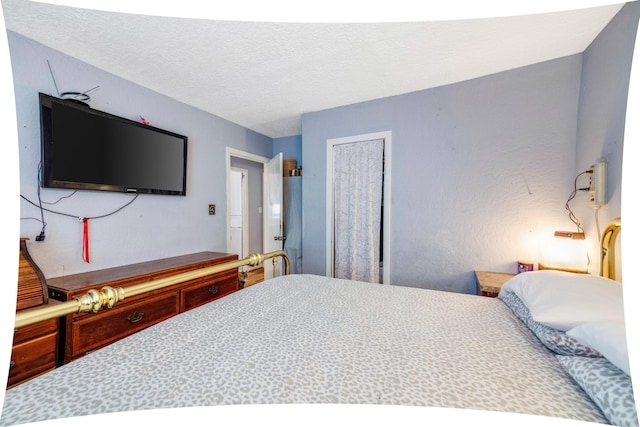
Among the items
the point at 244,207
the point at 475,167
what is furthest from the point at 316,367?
the point at 244,207

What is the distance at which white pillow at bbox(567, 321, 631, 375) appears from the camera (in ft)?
1.95

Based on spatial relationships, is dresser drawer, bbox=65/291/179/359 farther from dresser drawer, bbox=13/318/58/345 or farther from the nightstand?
the nightstand

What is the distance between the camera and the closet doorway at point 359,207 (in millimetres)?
2482

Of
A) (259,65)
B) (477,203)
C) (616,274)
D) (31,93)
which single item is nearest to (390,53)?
(259,65)

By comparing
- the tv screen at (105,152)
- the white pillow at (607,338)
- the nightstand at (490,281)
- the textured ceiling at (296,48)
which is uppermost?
the textured ceiling at (296,48)

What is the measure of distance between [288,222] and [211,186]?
3.72ft

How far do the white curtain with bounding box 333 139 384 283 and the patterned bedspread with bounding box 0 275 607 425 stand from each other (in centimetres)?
140

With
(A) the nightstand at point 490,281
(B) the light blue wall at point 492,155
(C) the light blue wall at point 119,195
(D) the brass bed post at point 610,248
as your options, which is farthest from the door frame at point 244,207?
(D) the brass bed post at point 610,248

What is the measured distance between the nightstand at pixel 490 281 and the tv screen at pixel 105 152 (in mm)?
2850

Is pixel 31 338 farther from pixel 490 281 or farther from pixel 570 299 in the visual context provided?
pixel 490 281

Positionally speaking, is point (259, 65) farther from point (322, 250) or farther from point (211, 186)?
point (322, 250)

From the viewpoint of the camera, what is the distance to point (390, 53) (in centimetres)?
170

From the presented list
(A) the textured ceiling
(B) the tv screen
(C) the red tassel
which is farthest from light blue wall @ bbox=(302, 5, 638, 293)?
(C) the red tassel

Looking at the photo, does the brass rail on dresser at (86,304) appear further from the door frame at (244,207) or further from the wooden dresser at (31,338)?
the door frame at (244,207)
